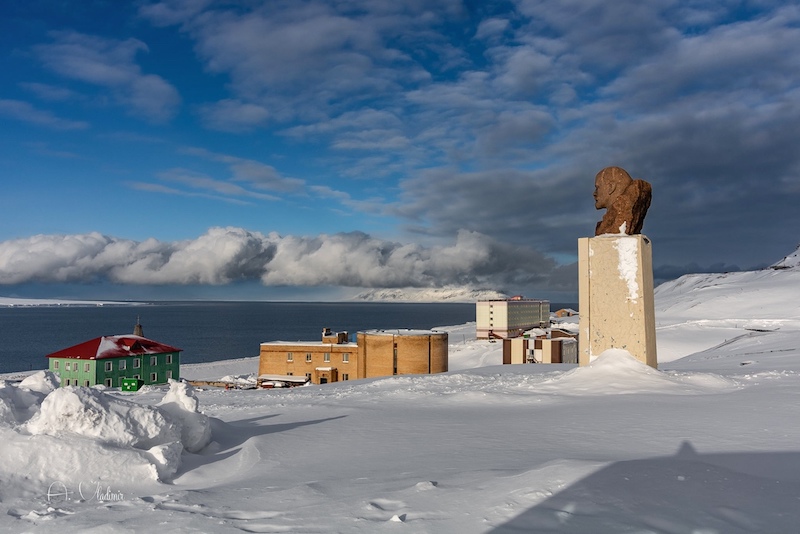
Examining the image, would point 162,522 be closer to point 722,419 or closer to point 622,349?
point 722,419

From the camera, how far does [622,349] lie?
569 inches

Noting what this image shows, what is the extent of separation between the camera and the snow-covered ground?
15.4ft

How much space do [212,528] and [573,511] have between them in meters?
3.12

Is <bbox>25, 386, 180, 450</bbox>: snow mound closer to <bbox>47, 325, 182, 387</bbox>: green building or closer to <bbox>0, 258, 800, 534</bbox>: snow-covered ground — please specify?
<bbox>0, 258, 800, 534</bbox>: snow-covered ground

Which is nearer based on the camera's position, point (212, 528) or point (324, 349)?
point (212, 528)

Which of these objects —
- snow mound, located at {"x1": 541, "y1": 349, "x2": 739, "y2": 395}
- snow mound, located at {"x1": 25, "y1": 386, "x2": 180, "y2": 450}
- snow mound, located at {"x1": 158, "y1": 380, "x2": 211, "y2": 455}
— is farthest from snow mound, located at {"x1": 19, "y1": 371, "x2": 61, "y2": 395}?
snow mound, located at {"x1": 541, "y1": 349, "x2": 739, "y2": 395}

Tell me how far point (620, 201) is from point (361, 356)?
3323cm

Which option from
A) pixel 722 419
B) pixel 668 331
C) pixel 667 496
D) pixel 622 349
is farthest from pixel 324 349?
pixel 667 496

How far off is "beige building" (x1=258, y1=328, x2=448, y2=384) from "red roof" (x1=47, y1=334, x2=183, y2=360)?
33.4 ft

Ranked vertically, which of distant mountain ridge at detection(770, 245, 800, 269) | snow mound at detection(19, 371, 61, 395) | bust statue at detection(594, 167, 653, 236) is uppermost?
distant mountain ridge at detection(770, 245, 800, 269)

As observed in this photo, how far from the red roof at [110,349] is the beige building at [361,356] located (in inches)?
401

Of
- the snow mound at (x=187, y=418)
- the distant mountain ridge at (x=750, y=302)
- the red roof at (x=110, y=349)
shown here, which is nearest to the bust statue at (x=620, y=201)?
the snow mound at (x=187, y=418)

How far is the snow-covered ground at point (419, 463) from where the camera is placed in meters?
4.68

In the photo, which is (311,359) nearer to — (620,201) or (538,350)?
(538,350)
